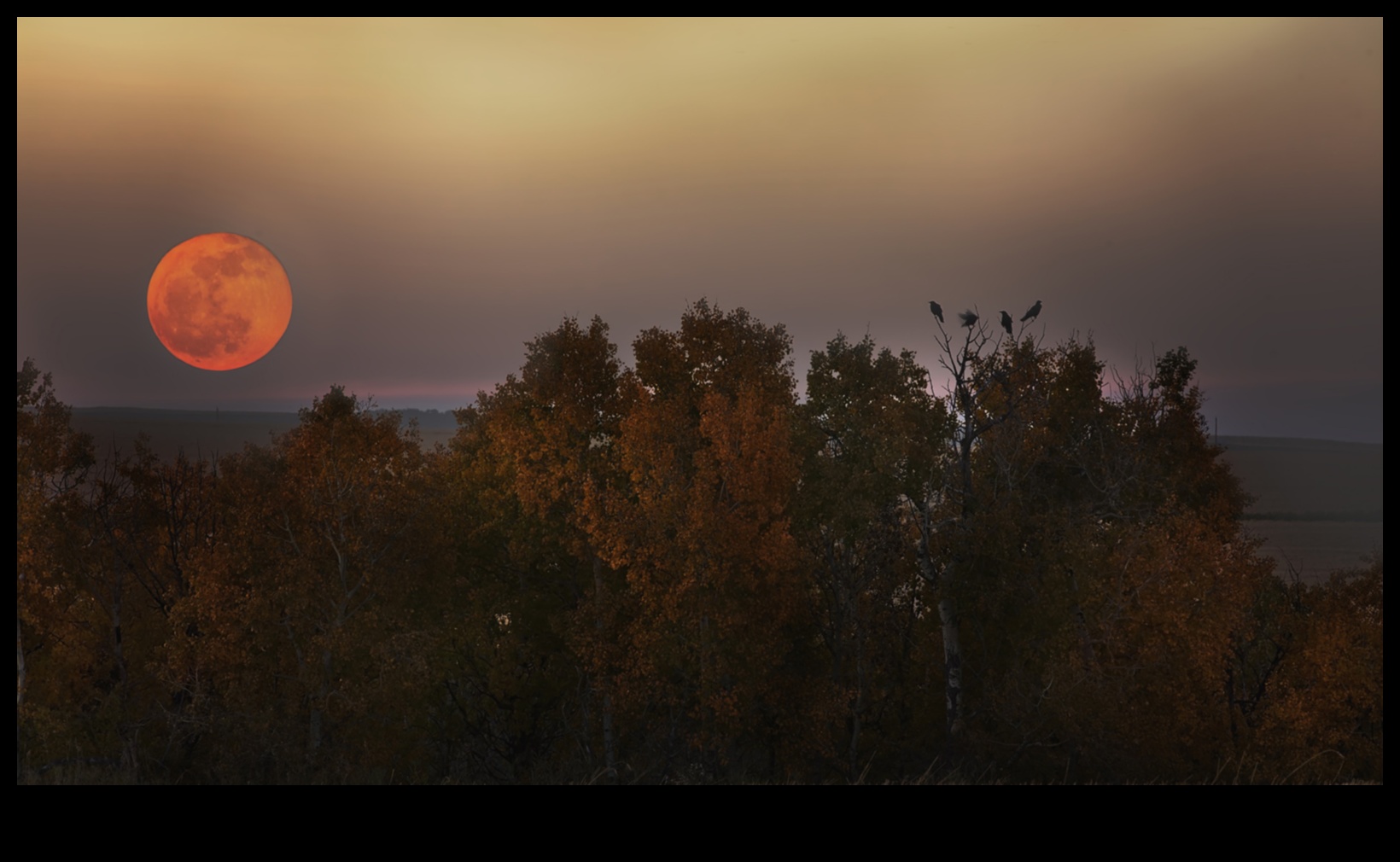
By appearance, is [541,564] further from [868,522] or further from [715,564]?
[868,522]

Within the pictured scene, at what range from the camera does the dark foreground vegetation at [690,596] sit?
30344mm

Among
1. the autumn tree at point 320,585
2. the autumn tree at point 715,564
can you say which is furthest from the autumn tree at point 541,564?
the autumn tree at point 320,585

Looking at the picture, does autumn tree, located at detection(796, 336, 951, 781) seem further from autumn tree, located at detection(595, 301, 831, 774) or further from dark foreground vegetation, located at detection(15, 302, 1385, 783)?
autumn tree, located at detection(595, 301, 831, 774)

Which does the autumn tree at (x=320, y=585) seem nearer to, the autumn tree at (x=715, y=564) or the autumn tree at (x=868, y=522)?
the autumn tree at (x=715, y=564)

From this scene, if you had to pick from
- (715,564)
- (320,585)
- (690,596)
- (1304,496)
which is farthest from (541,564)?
(1304,496)

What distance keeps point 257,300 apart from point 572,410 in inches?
611

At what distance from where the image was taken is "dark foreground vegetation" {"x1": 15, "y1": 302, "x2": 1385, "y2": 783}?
30344 millimetres

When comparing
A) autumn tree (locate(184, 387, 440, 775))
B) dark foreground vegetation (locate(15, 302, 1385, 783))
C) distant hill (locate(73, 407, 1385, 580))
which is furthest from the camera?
distant hill (locate(73, 407, 1385, 580))

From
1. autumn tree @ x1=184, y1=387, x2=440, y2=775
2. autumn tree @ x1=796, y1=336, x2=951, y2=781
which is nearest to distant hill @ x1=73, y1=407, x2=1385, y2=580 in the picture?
autumn tree @ x1=184, y1=387, x2=440, y2=775

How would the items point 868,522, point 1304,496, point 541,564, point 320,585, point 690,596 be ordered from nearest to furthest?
point 690,596, point 320,585, point 868,522, point 541,564, point 1304,496

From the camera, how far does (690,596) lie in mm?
29344

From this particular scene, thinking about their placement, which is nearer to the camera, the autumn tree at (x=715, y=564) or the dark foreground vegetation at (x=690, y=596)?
the autumn tree at (x=715, y=564)

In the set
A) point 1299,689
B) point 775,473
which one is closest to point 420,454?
A: point 775,473
